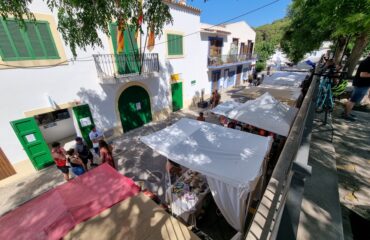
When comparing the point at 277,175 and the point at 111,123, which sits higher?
the point at 277,175

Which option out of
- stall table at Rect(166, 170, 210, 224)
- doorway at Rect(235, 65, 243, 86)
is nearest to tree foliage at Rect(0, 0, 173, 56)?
stall table at Rect(166, 170, 210, 224)

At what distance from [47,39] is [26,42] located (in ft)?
2.07

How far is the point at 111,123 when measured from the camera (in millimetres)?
8812

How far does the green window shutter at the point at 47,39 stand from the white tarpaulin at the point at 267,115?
7.40 metres

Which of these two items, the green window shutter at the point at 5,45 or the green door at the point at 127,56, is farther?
the green door at the point at 127,56

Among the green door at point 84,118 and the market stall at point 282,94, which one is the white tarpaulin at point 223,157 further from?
the market stall at point 282,94

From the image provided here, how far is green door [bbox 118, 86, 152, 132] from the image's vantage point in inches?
364

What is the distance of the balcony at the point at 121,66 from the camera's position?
25.1 ft

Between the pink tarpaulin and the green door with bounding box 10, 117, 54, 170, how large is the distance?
4215 mm

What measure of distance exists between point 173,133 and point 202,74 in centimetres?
1014

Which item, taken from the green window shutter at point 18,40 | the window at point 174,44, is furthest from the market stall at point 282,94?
the green window shutter at point 18,40

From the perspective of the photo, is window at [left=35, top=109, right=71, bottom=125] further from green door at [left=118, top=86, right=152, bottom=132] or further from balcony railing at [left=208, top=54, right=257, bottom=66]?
balcony railing at [left=208, top=54, right=257, bottom=66]

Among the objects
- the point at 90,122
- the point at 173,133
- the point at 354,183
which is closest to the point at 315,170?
the point at 354,183

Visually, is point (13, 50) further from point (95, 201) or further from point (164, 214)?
point (164, 214)
